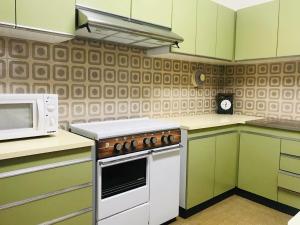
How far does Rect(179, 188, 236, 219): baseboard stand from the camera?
2264 millimetres

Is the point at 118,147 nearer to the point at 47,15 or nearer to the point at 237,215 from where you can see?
the point at 47,15

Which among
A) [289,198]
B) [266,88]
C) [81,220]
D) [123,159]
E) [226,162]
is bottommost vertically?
[289,198]

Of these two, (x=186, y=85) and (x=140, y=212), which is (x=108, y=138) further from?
(x=186, y=85)

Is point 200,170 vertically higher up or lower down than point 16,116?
lower down

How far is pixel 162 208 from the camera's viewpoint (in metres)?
2.03

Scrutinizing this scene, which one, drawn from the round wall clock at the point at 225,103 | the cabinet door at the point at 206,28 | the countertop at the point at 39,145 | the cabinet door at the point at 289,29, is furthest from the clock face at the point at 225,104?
the countertop at the point at 39,145

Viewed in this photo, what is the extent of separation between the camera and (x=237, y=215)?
2.34 metres

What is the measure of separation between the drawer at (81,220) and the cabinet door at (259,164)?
70.0 inches

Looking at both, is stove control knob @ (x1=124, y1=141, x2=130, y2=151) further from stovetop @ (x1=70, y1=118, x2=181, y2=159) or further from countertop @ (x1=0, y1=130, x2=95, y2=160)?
countertop @ (x1=0, y1=130, x2=95, y2=160)

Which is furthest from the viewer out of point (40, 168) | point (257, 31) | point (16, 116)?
point (257, 31)

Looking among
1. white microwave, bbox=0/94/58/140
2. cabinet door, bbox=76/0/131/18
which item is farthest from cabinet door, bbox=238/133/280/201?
white microwave, bbox=0/94/58/140

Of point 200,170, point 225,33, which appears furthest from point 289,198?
point 225,33

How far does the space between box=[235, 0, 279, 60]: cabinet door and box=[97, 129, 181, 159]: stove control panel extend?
A: 54.4 inches

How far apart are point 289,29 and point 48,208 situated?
2.62 metres
